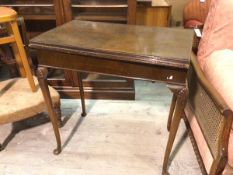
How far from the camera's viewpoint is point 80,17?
173 cm

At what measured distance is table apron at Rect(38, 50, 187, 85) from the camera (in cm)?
97

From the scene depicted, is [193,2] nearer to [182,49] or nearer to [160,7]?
[160,7]

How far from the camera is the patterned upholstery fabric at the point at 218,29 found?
3.90ft

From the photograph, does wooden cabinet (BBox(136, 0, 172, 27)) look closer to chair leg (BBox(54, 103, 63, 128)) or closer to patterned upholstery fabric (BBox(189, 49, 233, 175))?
patterned upholstery fabric (BBox(189, 49, 233, 175))

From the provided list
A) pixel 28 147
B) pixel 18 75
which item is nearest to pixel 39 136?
pixel 28 147

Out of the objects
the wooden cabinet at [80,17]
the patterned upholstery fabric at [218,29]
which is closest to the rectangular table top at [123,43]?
the patterned upholstery fabric at [218,29]

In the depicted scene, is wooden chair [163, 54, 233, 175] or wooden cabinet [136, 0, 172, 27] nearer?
wooden chair [163, 54, 233, 175]

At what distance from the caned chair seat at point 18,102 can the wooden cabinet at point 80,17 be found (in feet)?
1.36

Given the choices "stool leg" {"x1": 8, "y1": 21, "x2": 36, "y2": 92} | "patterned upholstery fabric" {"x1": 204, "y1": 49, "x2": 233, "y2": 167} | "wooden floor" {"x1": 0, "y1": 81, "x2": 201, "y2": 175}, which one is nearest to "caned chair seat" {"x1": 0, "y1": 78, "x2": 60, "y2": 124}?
"stool leg" {"x1": 8, "y1": 21, "x2": 36, "y2": 92}

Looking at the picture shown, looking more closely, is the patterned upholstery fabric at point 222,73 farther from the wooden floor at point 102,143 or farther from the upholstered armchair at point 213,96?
the wooden floor at point 102,143

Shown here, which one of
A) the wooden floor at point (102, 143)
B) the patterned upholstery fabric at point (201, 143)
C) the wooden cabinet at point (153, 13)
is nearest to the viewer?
the patterned upholstery fabric at point (201, 143)

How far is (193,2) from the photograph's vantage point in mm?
2113

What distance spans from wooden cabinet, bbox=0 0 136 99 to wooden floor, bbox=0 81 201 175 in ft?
0.32

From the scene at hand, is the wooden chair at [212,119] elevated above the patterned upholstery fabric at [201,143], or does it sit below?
above
